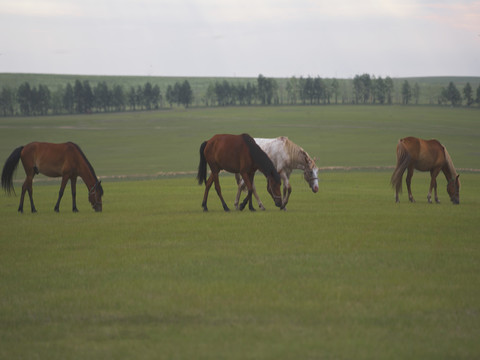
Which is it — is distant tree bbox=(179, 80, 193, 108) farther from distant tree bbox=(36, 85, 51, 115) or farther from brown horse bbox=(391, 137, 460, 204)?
brown horse bbox=(391, 137, 460, 204)

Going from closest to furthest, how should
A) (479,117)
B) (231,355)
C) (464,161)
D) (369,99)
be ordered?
(231,355), (464,161), (479,117), (369,99)

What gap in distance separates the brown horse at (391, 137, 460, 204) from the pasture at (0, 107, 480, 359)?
47.8 inches

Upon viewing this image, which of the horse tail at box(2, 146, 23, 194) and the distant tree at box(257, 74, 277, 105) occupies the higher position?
the distant tree at box(257, 74, 277, 105)

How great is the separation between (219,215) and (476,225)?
630cm

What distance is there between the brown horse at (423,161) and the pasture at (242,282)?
3.98ft

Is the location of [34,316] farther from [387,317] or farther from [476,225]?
[476,225]

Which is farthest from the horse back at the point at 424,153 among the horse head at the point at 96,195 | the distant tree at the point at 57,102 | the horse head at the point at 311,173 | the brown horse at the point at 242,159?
the distant tree at the point at 57,102

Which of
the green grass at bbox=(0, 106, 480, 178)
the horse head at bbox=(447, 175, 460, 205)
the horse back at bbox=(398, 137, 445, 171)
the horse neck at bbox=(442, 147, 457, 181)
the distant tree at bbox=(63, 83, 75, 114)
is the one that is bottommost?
the green grass at bbox=(0, 106, 480, 178)

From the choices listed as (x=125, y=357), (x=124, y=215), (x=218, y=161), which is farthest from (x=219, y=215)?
(x=125, y=357)

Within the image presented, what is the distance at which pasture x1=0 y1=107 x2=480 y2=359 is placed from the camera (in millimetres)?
6984

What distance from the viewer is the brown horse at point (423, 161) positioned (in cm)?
2083

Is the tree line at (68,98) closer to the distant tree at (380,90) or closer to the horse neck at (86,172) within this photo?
the distant tree at (380,90)

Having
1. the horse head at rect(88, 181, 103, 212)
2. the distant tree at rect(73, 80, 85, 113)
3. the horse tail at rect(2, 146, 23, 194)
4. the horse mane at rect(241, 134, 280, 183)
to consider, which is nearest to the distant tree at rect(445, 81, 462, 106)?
the distant tree at rect(73, 80, 85, 113)

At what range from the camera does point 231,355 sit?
659 centimetres
